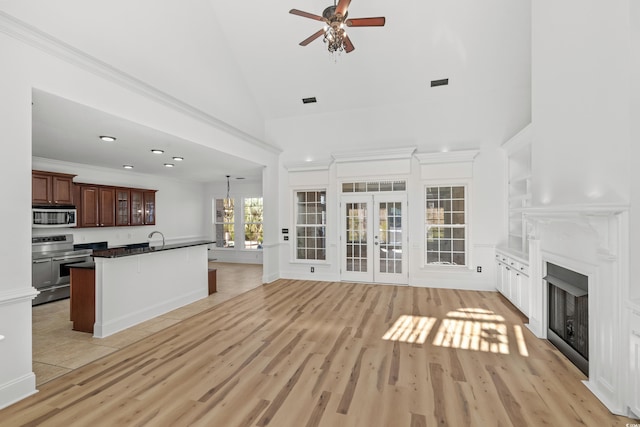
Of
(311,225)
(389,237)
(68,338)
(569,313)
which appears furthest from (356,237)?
(68,338)

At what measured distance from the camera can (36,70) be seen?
249 cm

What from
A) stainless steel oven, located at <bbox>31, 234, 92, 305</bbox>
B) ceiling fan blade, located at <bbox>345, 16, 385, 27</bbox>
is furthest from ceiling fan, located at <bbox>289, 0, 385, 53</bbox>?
stainless steel oven, located at <bbox>31, 234, 92, 305</bbox>

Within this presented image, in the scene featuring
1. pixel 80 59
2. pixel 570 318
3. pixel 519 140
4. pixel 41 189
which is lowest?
pixel 570 318

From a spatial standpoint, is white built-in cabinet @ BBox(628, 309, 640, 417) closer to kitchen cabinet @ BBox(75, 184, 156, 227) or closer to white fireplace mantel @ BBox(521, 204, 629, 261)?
white fireplace mantel @ BBox(521, 204, 629, 261)

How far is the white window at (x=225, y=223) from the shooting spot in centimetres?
985

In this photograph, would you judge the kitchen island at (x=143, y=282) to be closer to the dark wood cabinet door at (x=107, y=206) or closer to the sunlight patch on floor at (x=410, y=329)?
the dark wood cabinet door at (x=107, y=206)

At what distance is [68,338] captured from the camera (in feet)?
12.0

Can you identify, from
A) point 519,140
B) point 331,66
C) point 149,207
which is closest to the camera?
point 519,140

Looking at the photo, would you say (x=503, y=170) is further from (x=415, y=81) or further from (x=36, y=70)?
(x=36, y=70)

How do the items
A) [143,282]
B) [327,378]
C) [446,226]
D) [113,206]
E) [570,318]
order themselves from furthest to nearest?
[113,206] → [446,226] → [143,282] → [570,318] → [327,378]

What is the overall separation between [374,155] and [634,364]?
492 centimetres

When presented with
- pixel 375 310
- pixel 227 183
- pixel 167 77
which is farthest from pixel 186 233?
pixel 375 310

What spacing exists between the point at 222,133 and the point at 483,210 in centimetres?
516

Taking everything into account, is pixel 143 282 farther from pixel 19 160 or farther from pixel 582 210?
pixel 582 210
